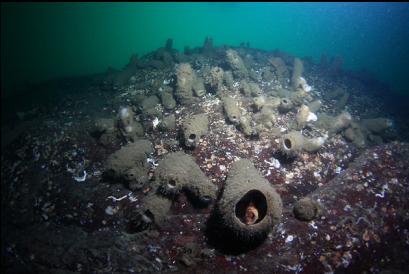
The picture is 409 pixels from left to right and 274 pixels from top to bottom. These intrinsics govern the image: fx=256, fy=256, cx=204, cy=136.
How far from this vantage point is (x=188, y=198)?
4.92 meters

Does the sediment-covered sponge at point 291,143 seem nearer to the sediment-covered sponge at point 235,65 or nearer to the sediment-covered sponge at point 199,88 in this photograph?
the sediment-covered sponge at point 199,88

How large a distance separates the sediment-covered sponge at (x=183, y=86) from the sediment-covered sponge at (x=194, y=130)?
1.41 metres

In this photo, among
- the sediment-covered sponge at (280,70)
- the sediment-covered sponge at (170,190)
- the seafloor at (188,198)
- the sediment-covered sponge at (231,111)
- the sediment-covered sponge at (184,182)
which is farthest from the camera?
the sediment-covered sponge at (280,70)

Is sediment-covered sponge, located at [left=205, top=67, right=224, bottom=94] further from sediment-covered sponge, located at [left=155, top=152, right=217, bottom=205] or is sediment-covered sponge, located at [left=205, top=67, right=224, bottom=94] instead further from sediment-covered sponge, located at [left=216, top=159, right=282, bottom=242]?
sediment-covered sponge, located at [left=216, top=159, right=282, bottom=242]

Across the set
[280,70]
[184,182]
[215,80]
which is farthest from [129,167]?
[280,70]

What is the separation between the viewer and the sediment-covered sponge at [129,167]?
16.4 feet

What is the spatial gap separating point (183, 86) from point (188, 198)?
3.50m

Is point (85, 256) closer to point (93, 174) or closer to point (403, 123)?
point (93, 174)

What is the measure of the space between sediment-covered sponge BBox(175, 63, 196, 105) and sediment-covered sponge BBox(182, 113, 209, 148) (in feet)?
4.61

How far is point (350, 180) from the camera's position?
5199 millimetres

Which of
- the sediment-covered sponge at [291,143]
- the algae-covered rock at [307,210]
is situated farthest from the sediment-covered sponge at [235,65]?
the algae-covered rock at [307,210]

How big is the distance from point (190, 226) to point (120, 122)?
3.12 m

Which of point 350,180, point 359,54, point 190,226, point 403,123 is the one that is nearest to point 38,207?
point 190,226

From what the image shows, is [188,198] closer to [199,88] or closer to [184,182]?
[184,182]
